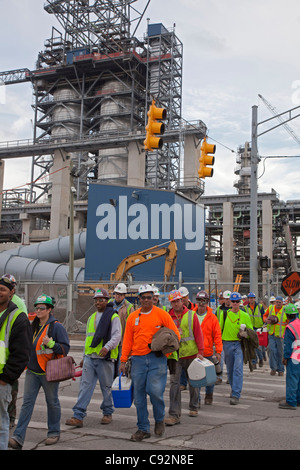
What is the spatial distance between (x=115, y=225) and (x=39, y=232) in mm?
26115

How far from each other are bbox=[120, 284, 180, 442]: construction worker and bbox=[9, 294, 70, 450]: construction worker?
90cm

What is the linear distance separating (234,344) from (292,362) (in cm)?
120

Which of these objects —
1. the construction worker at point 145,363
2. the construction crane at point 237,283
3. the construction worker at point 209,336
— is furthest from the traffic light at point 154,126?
the construction worker at point 145,363

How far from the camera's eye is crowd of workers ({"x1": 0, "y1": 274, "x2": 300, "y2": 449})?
16.1ft

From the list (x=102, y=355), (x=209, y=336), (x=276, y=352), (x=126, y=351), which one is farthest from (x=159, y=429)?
(x=276, y=352)

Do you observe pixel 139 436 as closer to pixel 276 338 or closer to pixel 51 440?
pixel 51 440

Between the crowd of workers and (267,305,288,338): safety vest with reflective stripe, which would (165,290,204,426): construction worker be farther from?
(267,305,288,338): safety vest with reflective stripe

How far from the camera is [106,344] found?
A: 292 inches

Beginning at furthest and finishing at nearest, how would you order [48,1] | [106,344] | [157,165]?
[48,1] < [157,165] < [106,344]

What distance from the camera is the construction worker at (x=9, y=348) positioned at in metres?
4.71

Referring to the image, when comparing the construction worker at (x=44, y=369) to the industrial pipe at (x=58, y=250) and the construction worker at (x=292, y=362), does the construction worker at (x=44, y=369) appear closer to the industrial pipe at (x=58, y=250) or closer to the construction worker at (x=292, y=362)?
the construction worker at (x=292, y=362)

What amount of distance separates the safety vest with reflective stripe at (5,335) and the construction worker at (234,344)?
5.35 m

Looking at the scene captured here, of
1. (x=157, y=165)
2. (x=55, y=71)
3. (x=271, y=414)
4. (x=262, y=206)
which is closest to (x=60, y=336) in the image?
(x=271, y=414)

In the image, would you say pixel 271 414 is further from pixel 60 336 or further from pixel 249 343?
pixel 60 336
